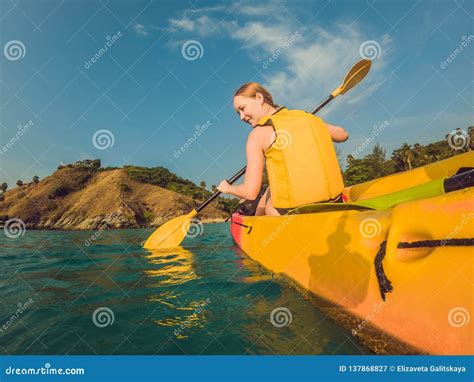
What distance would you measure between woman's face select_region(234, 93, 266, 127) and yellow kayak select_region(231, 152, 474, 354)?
4.66 feet

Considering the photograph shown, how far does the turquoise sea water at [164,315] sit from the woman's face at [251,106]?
1.71m

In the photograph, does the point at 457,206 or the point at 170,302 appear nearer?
the point at 457,206

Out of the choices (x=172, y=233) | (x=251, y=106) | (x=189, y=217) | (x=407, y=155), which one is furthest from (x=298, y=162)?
(x=407, y=155)

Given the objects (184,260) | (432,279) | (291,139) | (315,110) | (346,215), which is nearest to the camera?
(432,279)

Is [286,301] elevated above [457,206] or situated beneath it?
situated beneath

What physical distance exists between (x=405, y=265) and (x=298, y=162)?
1.53 metres

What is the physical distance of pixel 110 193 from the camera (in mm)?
48125

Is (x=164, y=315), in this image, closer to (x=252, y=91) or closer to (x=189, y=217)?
(x=252, y=91)

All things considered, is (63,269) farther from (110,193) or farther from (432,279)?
(110,193)

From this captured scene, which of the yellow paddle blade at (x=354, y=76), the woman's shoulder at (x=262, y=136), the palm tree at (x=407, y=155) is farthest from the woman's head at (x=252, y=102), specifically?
the palm tree at (x=407, y=155)

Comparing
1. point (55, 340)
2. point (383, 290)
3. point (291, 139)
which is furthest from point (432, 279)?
point (55, 340)

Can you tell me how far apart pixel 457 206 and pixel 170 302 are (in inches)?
85.9

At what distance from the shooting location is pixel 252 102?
3.16 meters
